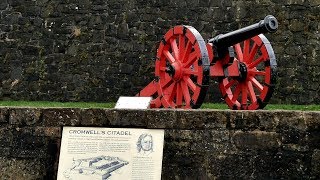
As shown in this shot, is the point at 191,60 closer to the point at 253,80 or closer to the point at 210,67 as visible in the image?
the point at 210,67

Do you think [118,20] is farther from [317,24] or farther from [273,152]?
[273,152]

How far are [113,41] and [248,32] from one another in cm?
471

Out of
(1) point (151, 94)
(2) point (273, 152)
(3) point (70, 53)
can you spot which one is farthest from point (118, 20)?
(2) point (273, 152)

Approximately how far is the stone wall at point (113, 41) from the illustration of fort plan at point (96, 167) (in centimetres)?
601

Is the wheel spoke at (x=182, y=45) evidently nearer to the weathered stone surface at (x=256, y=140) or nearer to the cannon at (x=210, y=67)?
the cannon at (x=210, y=67)

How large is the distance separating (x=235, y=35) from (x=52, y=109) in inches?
114

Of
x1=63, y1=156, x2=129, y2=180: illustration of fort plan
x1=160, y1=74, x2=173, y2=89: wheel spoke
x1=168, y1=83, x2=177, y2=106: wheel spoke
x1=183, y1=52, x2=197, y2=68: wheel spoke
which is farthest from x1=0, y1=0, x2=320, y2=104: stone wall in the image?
x1=63, y1=156, x2=129, y2=180: illustration of fort plan

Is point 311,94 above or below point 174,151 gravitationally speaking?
above

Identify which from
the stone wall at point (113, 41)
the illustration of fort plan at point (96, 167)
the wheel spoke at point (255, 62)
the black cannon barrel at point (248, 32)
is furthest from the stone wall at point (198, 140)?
the stone wall at point (113, 41)

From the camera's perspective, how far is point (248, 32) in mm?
6883

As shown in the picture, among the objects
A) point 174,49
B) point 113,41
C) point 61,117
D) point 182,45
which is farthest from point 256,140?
point 113,41

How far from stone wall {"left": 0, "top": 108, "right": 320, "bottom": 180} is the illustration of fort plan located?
0.92 feet

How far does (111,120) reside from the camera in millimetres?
4926

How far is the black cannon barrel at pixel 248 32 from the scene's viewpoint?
22.0 ft
